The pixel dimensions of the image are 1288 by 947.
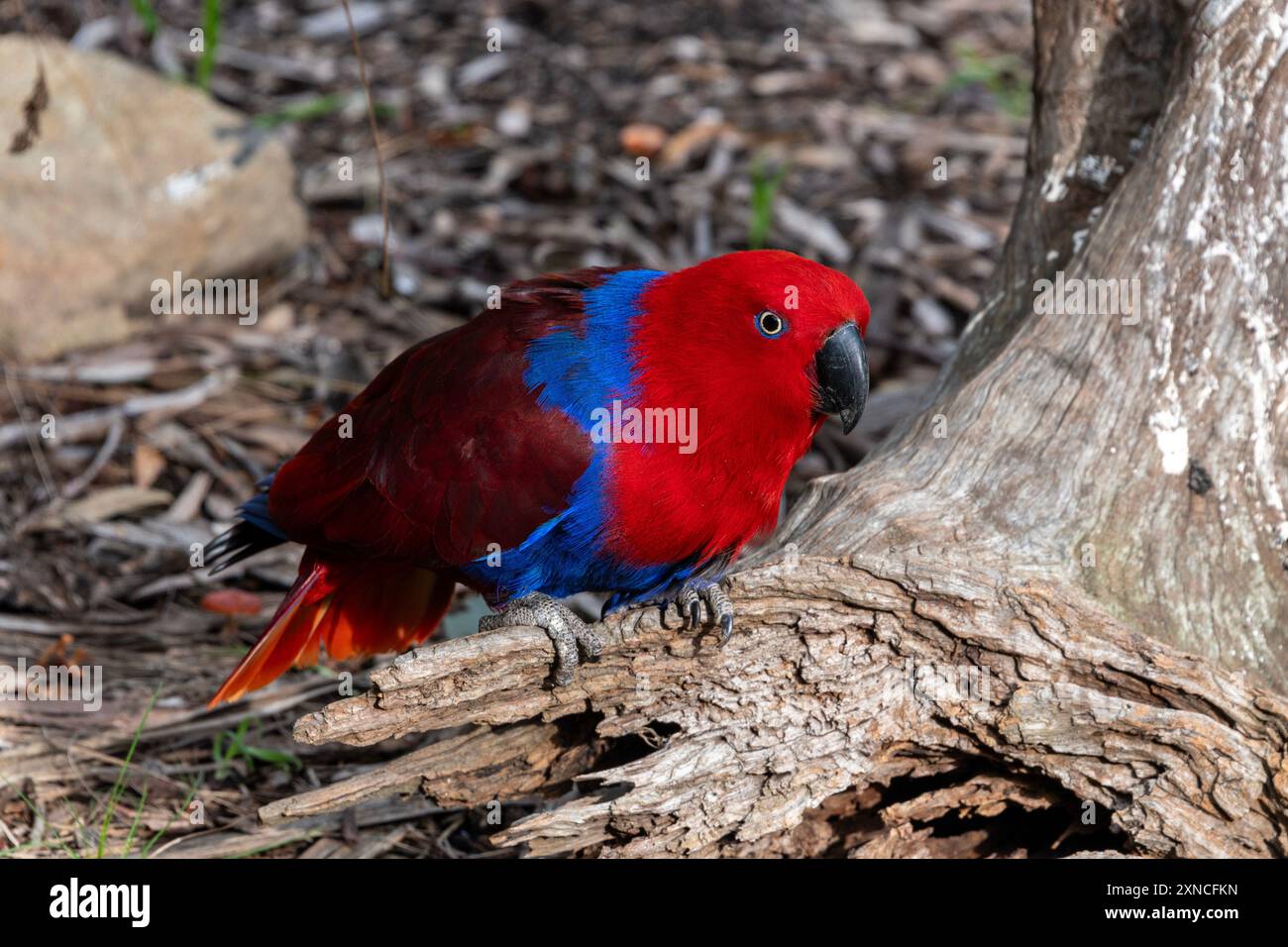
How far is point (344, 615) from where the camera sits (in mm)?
3447

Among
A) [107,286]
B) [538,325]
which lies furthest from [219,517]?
[538,325]

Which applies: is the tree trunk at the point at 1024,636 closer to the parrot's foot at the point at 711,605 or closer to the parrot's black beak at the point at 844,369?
the parrot's foot at the point at 711,605

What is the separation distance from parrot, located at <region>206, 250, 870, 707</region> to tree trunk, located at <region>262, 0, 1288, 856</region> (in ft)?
0.59

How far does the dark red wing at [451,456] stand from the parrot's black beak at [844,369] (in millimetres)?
557

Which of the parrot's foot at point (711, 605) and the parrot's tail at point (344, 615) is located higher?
the parrot's foot at point (711, 605)

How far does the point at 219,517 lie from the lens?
423 cm

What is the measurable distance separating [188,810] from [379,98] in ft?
13.2

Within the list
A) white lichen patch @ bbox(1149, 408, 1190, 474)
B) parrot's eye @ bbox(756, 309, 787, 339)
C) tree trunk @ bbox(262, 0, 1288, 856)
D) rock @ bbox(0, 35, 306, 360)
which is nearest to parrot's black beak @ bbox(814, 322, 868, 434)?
parrot's eye @ bbox(756, 309, 787, 339)

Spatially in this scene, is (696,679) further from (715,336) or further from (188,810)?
(188,810)

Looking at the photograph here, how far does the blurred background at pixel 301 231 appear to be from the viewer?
3441 mm

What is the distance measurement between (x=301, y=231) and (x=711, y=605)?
324 cm

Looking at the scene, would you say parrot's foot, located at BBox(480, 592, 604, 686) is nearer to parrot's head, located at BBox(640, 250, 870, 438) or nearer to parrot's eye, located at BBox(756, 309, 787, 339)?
parrot's head, located at BBox(640, 250, 870, 438)

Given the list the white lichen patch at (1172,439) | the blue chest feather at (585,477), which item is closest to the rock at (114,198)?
the blue chest feather at (585,477)

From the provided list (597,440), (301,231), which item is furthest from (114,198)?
(597,440)
